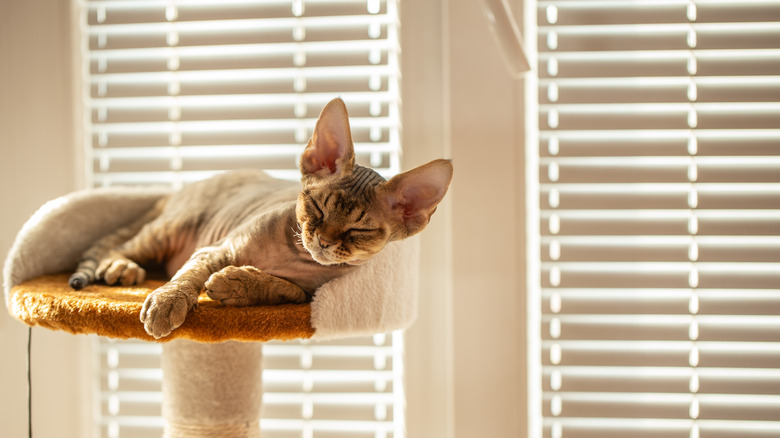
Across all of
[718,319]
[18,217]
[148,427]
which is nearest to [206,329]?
[148,427]

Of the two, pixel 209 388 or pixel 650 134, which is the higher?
pixel 650 134

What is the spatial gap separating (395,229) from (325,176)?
0.14 m

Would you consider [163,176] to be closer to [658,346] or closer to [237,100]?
[237,100]

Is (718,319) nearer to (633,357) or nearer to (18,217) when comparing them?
(633,357)

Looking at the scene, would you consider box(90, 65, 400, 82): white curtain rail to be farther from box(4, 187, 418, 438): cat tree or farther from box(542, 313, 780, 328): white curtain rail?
box(542, 313, 780, 328): white curtain rail

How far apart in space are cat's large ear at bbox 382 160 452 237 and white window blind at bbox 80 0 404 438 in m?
0.47

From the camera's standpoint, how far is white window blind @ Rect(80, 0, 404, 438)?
1.38 meters

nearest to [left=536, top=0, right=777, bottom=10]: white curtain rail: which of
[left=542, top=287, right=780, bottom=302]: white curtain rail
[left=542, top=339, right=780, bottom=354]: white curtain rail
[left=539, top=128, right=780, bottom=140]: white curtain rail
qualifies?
[left=539, top=128, right=780, bottom=140]: white curtain rail

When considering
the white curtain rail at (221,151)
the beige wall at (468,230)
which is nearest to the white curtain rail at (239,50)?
the beige wall at (468,230)

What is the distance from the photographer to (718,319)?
1358 millimetres

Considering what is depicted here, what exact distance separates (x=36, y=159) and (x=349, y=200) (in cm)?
100

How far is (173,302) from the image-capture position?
810 millimetres

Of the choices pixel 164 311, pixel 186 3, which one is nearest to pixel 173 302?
pixel 164 311

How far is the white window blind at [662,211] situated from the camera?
1.32 meters
